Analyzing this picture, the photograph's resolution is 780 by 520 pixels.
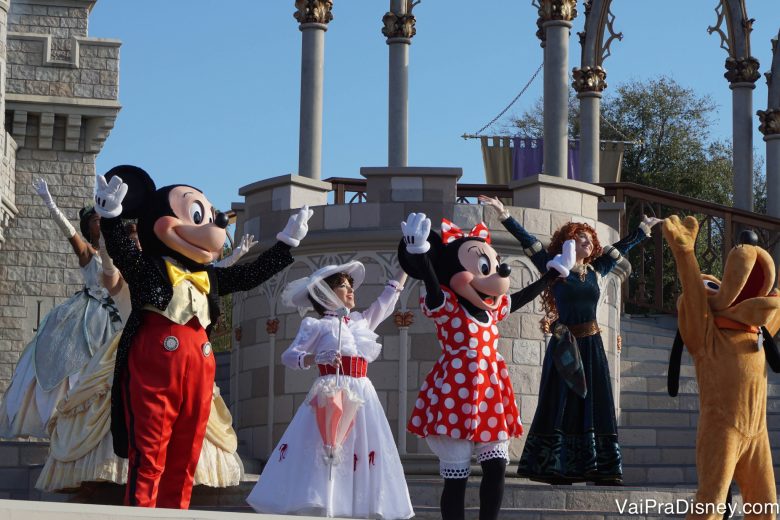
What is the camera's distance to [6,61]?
20.3m

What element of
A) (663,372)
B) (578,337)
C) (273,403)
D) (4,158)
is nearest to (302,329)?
(578,337)

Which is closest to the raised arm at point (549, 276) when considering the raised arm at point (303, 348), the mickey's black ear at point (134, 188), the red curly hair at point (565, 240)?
the red curly hair at point (565, 240)

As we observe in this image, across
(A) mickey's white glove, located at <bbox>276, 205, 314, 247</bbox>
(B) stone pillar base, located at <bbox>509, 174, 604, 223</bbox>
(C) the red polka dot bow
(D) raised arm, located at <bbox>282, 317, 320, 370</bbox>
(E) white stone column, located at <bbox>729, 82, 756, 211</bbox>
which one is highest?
(E) white stone column, located at <bbox>729, 82, 756, 211</bbox>

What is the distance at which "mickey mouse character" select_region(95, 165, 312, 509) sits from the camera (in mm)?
7479

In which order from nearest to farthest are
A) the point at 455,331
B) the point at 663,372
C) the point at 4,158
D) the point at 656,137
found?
the point at 455,331, the point at 663,372, the point at 4,158, the point at 656,137

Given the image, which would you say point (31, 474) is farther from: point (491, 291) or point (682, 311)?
point (682, 311)

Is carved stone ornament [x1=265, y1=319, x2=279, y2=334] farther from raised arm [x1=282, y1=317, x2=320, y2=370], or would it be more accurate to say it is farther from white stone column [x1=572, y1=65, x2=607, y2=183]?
white stone column [x1=572, y1=65, x2=607, y2=183]

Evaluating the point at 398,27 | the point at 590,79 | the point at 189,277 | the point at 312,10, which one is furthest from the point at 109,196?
the point at 590,79

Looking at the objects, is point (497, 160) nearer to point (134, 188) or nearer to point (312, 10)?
point (312, 10)

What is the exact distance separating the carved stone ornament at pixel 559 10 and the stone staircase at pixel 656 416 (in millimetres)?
2932

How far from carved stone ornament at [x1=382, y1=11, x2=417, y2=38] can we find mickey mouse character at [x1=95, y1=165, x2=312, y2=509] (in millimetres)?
8910

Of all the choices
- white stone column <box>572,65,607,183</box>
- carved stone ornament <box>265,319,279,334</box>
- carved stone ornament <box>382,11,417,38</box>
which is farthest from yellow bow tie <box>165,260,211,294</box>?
white stone column <box>572,65,607,183</box>

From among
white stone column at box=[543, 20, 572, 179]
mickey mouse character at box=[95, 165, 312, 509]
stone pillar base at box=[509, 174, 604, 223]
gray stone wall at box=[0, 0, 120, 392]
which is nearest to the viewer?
mickey mouse character at box=[95, 165, 312, 509]

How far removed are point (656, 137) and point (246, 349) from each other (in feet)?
61.6
